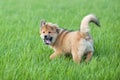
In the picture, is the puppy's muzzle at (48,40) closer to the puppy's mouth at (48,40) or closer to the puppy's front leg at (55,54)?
the puppy's mouth at (48,40)

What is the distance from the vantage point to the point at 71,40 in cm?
611

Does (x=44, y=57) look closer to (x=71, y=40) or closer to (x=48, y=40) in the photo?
(x=48, y=40)

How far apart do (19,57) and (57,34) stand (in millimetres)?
955

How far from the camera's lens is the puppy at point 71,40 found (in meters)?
5.84

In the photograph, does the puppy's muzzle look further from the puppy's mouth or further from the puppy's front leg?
the puppy's front leg

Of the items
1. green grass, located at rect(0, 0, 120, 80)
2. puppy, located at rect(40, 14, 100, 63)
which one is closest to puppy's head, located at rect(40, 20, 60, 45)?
puppy, located at rect(40, 14, 100, 63)

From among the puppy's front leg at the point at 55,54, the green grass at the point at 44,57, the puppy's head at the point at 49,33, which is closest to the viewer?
the green grass at the point at 44,57

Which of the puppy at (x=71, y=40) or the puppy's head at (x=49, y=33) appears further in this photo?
the puppy's head at (x=49, y=33)

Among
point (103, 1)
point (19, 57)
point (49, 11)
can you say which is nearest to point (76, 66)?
point (19, 57)

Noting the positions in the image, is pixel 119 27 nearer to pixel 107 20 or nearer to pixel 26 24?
pixel 107 20

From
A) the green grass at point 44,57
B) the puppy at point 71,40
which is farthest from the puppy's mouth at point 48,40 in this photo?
the green grass at point 44,57

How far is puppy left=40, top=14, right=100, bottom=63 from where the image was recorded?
5.84 metres

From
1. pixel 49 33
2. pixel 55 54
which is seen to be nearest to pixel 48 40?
pixel 49 33

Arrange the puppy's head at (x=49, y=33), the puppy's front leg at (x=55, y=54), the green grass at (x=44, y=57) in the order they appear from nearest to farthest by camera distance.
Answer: the green grass at (x=44, y=57) < the puppy's front leg at (x=55, y=54) < the puppy's head at (x=49, y=33)
